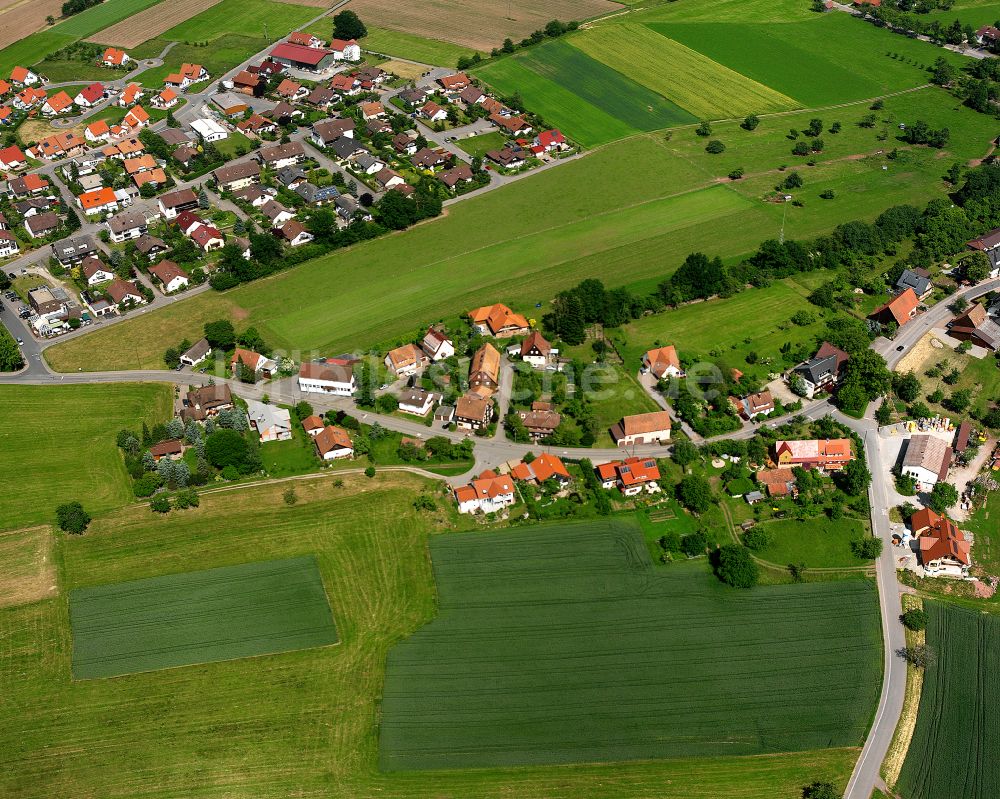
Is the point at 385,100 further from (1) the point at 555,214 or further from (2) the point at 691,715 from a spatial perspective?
(2) the point at 691,715

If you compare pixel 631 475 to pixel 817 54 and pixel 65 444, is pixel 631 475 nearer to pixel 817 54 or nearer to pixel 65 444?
pixel 65 444

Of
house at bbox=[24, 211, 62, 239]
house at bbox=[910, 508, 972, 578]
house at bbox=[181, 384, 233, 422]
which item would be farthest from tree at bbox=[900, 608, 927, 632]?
house at bbox=[24, 211, 62, 239]

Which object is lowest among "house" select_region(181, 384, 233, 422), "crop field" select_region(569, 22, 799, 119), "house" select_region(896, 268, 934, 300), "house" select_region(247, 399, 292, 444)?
"house" select_region(181, 384, 233, 422)

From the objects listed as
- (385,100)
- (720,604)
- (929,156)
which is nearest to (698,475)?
(720,604)

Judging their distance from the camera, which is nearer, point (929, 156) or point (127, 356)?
point (127, 356)

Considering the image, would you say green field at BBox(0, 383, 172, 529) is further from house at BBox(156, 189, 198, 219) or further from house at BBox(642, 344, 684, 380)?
house at BBox(642, 344, 684, 380)

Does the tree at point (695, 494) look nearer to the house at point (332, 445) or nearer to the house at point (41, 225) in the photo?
the house at point (332, 445)
